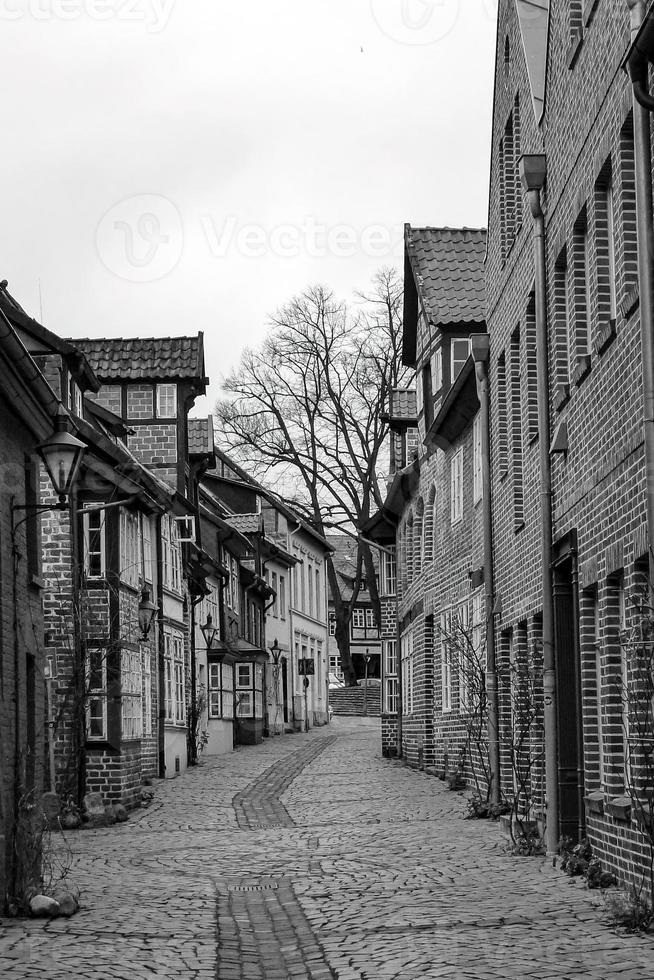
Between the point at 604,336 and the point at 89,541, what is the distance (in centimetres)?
1176

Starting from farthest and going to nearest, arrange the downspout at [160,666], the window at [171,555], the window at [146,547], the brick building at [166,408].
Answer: the brick building at [166,408], the window at [171,555], the downspout at [160,666], the window at [146,547]

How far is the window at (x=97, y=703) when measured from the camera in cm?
2005

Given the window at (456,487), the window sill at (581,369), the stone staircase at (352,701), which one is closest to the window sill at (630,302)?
the window sill at (581,369)

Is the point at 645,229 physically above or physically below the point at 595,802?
above

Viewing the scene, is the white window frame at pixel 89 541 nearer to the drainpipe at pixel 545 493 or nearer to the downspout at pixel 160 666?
the downspout at pixel 160 666

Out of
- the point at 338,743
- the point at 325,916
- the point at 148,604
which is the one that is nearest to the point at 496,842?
the point at 325,916

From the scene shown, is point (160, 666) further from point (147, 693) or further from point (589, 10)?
point (589, 10)

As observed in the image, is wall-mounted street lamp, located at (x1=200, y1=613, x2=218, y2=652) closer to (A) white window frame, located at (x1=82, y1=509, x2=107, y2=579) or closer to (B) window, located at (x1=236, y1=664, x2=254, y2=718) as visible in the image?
(B) window, located at (x1=236, y1=664, x2=254, y2=718)

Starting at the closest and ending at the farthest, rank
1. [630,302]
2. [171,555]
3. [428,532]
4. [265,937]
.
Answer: [265,937], [630,302], [428,532], [171,555]

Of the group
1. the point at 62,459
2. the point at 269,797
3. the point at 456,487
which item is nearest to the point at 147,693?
the point at 269,797

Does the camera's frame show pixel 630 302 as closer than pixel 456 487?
Yes

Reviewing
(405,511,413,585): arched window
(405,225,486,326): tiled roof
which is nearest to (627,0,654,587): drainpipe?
(405,225,486,326): tiled roof

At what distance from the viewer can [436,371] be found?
2555 centimetres

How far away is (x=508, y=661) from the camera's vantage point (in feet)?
57.5
